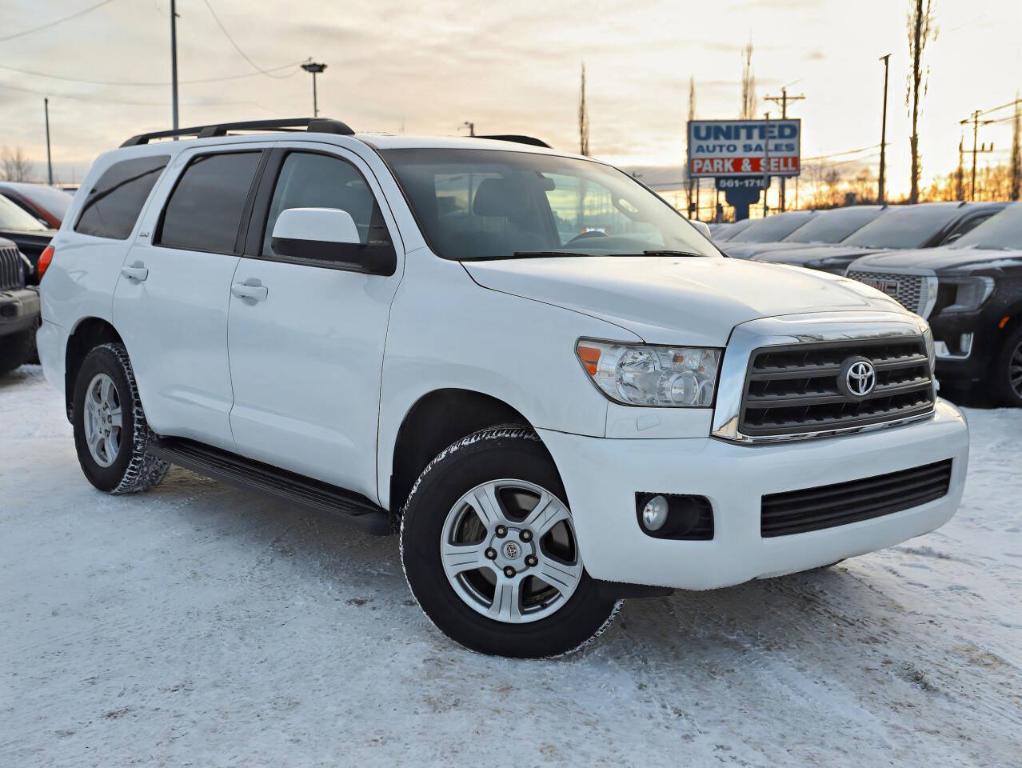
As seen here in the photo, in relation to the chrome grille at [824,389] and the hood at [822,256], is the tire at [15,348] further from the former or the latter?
the chrome grille at [824,389]

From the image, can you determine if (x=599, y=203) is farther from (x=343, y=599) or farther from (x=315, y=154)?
(x=343, y=599)

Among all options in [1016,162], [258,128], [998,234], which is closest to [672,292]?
[258,128]

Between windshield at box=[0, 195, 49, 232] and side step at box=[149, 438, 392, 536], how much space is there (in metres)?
7.75

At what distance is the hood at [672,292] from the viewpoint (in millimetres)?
3387

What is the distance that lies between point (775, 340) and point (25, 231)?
10.8 meters

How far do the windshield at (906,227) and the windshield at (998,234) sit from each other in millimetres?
619

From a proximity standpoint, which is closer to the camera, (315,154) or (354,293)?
(354,293)

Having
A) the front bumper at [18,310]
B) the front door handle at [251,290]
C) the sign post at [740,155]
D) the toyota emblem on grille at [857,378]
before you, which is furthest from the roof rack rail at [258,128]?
the sign post at [740,155]

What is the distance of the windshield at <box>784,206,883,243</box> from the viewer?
12.4 m

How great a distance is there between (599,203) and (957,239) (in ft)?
20.4

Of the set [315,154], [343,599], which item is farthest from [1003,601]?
[315,154]

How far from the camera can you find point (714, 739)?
3180 mm

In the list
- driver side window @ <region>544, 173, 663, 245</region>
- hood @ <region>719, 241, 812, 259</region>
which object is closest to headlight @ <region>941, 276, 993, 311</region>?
hood @ <region>719, 241, 812, 259</region>

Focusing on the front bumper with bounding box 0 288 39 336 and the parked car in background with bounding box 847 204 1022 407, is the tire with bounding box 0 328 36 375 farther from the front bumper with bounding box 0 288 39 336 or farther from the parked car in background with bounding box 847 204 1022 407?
the parked car in background with bounding box 847 204 1022 407
